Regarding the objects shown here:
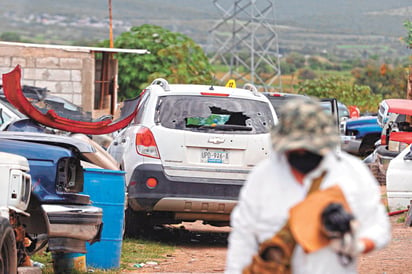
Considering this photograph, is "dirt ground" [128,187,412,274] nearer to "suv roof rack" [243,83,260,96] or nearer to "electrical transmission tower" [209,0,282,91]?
"suv roof rack" [243,83,260,96]

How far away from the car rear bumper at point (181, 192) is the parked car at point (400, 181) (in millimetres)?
3929

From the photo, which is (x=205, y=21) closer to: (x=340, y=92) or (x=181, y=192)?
(x=340, y=92)

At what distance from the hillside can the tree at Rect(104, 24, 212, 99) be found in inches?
2915

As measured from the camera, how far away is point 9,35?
11212cm

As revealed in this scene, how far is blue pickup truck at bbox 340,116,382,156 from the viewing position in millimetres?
27422

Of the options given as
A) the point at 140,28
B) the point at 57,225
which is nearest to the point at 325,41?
the point at 140,28

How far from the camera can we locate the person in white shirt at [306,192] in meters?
4.51

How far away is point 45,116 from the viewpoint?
10109mm

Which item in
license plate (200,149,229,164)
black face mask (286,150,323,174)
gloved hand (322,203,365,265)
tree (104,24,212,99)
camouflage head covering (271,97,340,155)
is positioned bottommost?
license plate (200,149,229,164)

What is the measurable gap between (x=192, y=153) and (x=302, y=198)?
22.3 feet

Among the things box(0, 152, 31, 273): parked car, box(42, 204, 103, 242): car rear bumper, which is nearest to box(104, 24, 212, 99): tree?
box(42, 204, 103, 242): car rear bumper

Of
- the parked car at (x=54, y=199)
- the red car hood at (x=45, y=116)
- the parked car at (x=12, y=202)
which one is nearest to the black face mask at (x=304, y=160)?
the parked car at (x=12, y=202)

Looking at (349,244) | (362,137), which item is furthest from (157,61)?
(349,244)

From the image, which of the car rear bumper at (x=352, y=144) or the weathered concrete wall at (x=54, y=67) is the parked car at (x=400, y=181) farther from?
the weathered concrete wall at (x=54, y=67)
